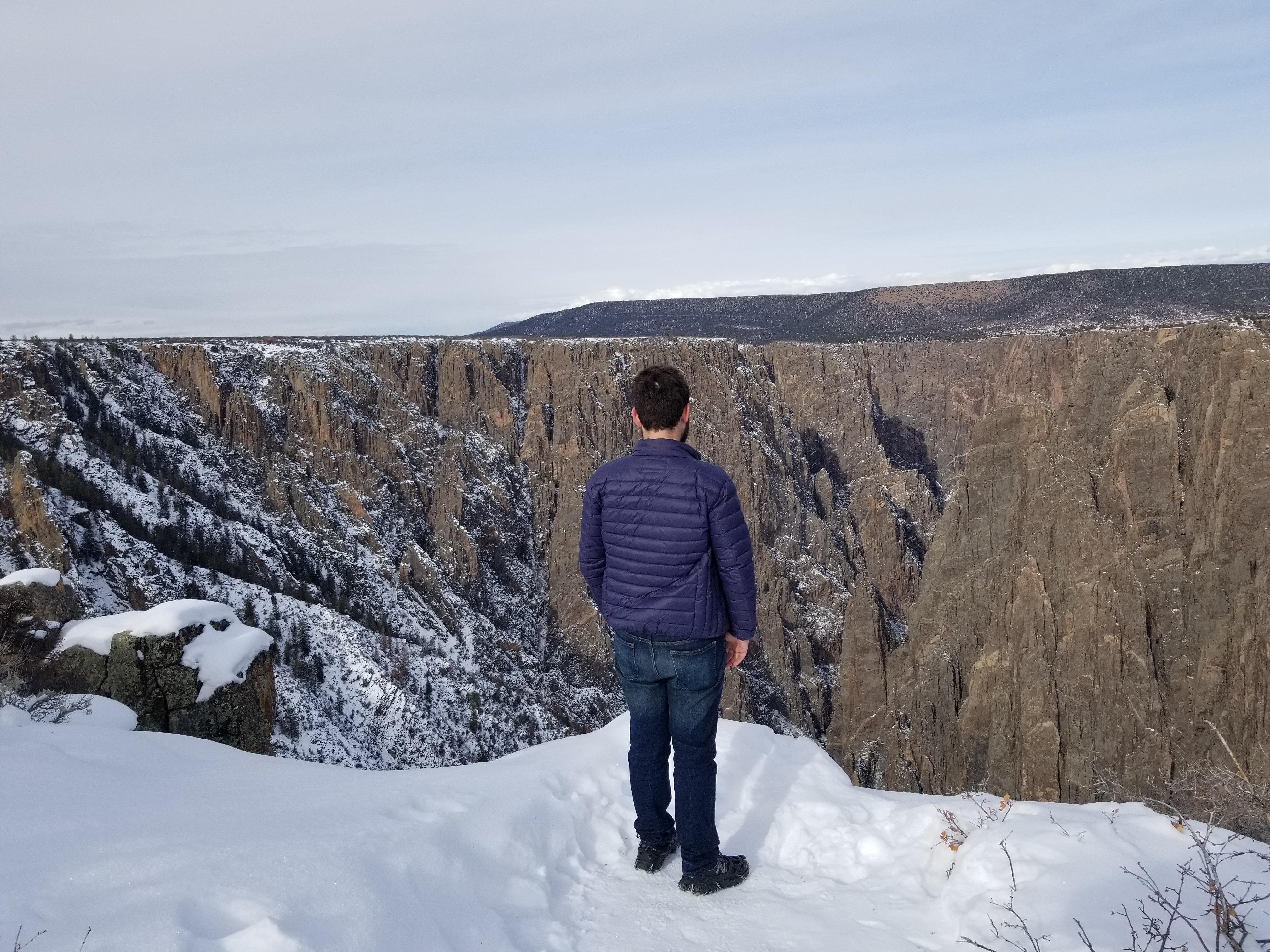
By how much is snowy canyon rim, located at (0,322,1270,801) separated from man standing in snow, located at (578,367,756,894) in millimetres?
2005

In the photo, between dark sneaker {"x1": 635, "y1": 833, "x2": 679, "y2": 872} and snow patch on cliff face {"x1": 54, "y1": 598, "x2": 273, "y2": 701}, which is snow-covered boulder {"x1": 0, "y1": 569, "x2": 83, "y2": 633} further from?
dark sneaker {"x1": 635, "y1": 833, "x2": 679, "y2": 872}

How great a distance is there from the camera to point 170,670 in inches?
349

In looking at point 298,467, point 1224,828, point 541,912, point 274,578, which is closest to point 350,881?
point 541,912

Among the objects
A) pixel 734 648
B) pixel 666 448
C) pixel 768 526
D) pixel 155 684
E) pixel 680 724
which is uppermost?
pixel 666 448

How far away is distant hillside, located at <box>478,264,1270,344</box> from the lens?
237 feet

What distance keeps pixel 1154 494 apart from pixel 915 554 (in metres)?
43.1

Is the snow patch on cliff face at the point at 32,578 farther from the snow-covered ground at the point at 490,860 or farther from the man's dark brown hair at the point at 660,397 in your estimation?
the man's dark brown hair at the point at 660,397

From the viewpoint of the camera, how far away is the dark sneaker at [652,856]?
4.07 meters

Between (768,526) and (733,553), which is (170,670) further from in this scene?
(768,526)

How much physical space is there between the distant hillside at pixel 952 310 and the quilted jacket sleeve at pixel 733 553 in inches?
2619

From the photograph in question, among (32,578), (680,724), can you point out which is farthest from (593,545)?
(32,578)

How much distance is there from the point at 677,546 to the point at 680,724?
0.88 metres

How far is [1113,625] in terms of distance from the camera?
1251 inches

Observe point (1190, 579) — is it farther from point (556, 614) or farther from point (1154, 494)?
point (556, 614)
